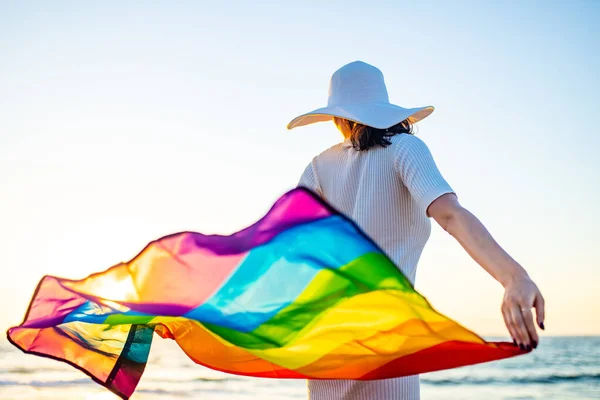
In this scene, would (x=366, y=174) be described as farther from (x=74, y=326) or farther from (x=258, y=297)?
(x=74, y=326)

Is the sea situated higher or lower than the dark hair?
lower

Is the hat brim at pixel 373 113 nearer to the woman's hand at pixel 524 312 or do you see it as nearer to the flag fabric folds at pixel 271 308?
the flag fabric folds at pixel 271 308

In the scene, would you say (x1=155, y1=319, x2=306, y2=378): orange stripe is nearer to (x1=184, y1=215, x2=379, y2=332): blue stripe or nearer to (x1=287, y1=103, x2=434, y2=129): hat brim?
(x1=184, y1=215, x2=379, y2=332): blue stripe

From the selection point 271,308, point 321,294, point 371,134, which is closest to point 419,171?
point 371,134

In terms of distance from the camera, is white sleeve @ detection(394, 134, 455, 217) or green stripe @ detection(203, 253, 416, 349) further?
white sleeve @ detection(394, 134, 455, 217)

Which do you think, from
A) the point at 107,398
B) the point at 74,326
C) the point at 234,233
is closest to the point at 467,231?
the point at 234,233

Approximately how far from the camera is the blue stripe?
178 centimetres

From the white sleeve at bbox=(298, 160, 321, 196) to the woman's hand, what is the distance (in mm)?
1068

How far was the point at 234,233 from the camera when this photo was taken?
196 cm

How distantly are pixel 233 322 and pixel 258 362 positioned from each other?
163 mm

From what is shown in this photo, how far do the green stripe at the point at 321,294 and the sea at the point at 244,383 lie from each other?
42.9ft

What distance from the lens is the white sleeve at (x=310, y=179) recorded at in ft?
8.15

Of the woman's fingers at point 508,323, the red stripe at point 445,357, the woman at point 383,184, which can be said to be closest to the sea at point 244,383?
the woman at point 383,184

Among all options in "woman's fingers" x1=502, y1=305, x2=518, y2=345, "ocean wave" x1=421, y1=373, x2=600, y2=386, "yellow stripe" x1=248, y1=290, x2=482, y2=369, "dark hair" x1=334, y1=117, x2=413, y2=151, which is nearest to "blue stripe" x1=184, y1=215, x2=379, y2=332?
"yellow stripe" x1=248, y1=290, x2=482, y2=369
